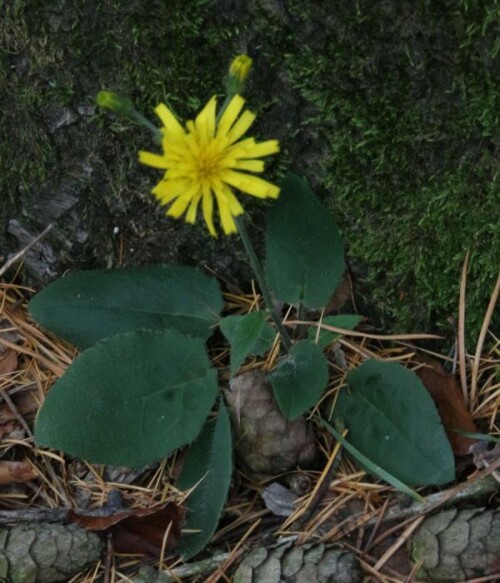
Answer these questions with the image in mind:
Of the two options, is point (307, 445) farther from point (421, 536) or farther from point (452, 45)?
point (452, 45)

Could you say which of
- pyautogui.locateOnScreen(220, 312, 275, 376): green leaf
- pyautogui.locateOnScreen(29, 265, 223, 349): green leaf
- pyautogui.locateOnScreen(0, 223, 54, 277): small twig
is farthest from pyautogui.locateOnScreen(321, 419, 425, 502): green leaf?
pyautogui.locateOnScreen(0, 223, 54, 277): small twig

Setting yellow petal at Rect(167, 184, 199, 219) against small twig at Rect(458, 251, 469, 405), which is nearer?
yellow petal at Rect(167, 184, 199, 219)

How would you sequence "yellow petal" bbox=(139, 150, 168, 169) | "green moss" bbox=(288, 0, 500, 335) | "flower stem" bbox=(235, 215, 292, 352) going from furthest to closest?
"green moss" bbox=(288, 0, 500, 335) < "flower stem" bbox=(235, 215, 292, 352) < "yellow petal" bbox=(139, 150, 168, 169)

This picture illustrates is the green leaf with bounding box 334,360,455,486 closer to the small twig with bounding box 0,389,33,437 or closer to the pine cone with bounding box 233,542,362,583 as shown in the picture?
the pine cone with bounding box 233,542,362,583

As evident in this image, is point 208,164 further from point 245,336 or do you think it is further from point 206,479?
point 206,479

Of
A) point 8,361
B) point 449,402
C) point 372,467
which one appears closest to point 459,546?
point 372,467

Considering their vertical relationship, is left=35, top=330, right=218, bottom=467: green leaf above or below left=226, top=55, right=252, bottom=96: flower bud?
below
